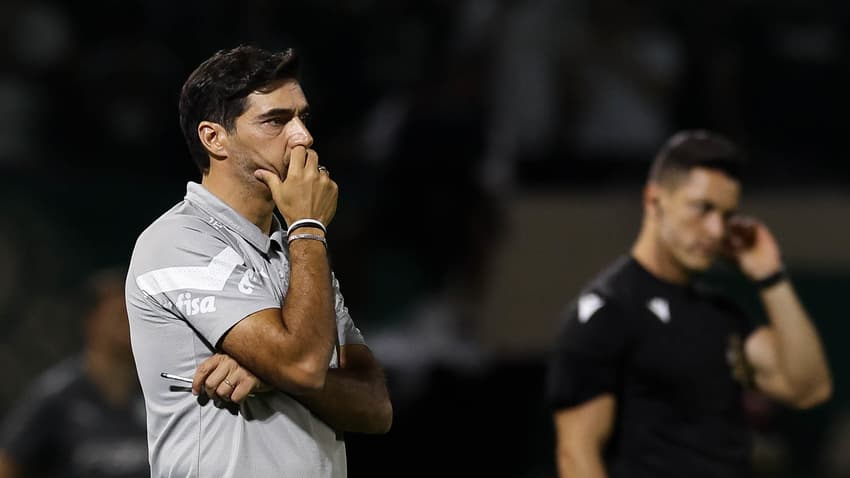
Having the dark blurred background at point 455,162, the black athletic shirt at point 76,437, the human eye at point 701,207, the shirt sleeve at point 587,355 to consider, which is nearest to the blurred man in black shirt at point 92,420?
the black athletic shirt at point 76,437

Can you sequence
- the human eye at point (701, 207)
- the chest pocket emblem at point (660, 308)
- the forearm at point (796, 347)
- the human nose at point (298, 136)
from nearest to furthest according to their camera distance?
the human nose at point (298, 136) < the chest pocket emblem at point (660, 308) < the human eye at point (701, 207) < the forearm at point (796, 347)

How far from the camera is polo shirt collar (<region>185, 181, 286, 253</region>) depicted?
113 inches

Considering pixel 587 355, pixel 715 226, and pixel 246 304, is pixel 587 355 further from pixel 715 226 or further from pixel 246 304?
pixel 246 304

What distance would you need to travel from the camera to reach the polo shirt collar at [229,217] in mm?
2883

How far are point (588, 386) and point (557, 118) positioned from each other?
3989 mm

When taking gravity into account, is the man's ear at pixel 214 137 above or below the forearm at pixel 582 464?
above

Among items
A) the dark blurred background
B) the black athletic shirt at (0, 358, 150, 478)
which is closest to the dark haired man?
the black athletic shirt at (0, 358, 150, 478)

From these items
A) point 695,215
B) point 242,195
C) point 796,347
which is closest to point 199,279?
point 242,195

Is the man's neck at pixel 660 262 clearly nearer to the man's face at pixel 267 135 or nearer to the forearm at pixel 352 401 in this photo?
the forearm at pixel 352 401

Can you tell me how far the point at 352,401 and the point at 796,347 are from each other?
241 cm

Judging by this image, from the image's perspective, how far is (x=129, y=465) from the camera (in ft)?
18.0

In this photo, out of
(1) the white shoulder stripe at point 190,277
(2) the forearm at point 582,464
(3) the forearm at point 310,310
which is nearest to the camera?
(3) the forearm at point 310,310

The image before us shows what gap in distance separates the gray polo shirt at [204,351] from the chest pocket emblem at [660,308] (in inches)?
72.0

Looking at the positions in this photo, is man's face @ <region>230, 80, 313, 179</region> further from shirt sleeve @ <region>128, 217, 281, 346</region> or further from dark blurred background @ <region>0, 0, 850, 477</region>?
dark blurred background @ <region>0, 0, 850, 477</region>
